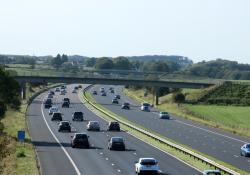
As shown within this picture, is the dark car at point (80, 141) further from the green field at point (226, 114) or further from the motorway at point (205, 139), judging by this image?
the green field at point (226, 114)

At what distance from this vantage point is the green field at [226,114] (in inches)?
4128

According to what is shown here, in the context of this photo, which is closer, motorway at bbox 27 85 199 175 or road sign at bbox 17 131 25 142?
motorway at bbox 27 85 199 175

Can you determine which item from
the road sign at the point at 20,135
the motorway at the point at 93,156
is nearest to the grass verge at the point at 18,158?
the road sign at the point at 20,135

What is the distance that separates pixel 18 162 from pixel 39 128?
119 ft

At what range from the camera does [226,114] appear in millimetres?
118625

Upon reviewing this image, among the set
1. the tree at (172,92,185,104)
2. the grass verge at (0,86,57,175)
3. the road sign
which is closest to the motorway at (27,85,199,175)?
the grass verge at (0,86,57,175)

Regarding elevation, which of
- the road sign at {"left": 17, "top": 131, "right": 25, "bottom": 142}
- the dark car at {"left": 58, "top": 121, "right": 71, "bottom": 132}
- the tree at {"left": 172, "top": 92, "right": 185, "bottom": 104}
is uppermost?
the road sign at {"left": 17, "top": 131, "right": 25, "bottom": 142}

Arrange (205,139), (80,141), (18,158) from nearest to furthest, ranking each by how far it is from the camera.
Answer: (18,158)
(80,141)
(205,139)

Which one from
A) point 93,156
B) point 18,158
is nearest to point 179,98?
point 93,156

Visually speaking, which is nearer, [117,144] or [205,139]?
[117,144]

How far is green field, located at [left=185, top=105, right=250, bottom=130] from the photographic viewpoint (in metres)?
105

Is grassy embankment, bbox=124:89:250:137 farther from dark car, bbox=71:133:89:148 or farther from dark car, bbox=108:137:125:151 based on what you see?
dark car, bbox=71:133:89:148

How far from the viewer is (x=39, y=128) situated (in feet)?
273

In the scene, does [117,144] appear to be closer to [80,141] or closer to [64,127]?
[80,141]
